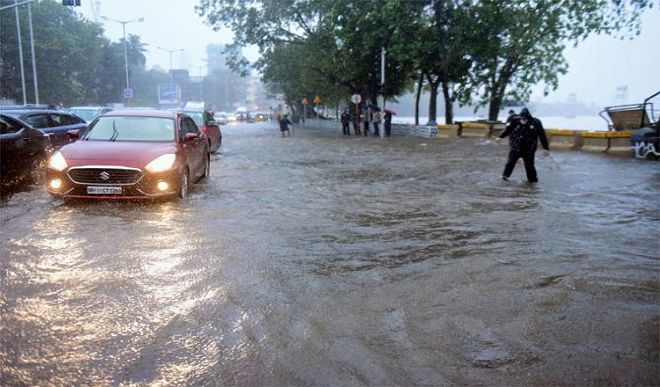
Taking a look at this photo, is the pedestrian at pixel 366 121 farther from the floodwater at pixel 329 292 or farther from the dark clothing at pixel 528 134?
the floodwater at pixel 329 292

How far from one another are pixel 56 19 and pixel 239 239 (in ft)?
181

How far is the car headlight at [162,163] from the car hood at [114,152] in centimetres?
6

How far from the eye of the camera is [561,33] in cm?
2681

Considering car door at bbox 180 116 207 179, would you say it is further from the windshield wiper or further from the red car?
the windshield wiper

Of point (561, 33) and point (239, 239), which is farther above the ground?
point (561, 33)

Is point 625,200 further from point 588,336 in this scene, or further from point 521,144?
point 588,336

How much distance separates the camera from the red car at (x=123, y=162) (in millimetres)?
8109

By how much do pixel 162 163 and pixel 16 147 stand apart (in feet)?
12.7

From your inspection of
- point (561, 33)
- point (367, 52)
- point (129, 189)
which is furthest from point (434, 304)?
point (367, 52)

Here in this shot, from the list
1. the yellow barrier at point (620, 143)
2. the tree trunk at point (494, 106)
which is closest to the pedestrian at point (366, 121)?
the tree trunk at point (494, 106)

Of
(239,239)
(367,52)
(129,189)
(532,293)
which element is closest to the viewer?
(532,293)

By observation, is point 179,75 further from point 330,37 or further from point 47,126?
point 47,126

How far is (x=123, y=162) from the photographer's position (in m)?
8.14

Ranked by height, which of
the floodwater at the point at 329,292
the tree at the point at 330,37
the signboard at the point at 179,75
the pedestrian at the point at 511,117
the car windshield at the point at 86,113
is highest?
the signboard at the point at 179,75
